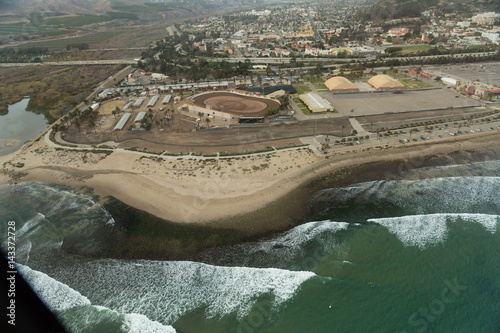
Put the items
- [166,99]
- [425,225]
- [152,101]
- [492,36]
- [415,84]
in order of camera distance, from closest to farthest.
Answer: [425,225], [152,101], [166,99], [415,84], [492,36]

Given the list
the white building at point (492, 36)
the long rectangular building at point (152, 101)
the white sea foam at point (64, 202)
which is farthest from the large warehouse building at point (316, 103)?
the white building at point (492, 36)

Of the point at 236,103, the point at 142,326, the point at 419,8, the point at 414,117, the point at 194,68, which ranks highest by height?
the point at 419,8

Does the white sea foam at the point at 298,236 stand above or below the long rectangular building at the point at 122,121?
below

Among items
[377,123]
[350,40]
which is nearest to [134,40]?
[350,40]

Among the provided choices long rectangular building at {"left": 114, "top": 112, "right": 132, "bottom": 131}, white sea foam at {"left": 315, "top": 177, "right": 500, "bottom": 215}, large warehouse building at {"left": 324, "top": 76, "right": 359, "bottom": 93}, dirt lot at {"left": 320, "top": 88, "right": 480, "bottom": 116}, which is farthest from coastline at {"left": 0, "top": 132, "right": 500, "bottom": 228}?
large warehouse building at {"left": 324, "top": 76, "right": 359, "bottom": 93}

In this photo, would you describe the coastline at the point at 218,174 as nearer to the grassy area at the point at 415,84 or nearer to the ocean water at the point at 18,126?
the ocean water at the point at 18,126

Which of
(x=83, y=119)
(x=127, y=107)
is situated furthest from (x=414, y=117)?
(x=83, y=119)

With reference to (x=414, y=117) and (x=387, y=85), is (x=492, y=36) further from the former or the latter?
(x=414, y=117)
